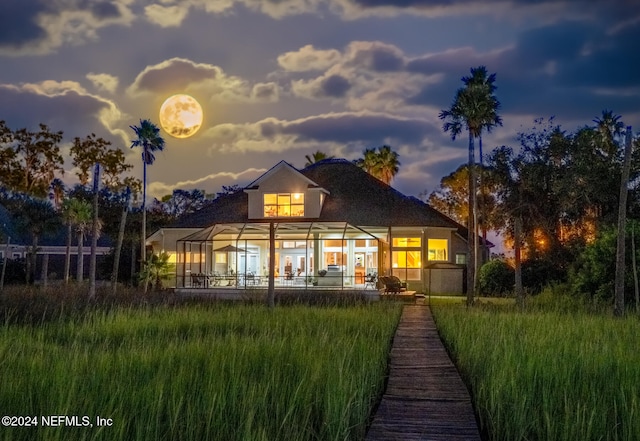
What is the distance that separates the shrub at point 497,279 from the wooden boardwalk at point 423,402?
21589mm

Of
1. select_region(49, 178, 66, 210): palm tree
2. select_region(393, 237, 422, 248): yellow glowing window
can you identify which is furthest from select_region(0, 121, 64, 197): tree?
select_region(393, 237, 422, 248): yellow glowing window

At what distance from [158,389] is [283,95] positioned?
20264 mm

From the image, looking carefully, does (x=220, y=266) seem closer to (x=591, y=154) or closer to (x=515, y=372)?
(x=591, y=154)

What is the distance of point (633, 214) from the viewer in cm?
2642

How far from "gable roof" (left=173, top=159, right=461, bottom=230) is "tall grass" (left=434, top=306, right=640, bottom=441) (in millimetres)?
22800

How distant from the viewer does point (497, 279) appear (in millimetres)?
31641

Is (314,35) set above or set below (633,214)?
above

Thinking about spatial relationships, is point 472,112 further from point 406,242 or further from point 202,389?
point 202,389

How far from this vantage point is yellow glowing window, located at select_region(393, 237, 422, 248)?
33.6m

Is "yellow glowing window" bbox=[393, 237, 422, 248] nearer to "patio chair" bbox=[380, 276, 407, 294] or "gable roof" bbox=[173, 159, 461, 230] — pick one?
"gable roof" bbox=[173, 159, 461, 230]

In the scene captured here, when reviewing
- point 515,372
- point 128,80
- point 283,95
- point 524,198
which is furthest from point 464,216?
point 515,372

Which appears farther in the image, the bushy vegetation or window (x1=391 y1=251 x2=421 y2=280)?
window (x1=391 y1=251 x2=421 y2=280)

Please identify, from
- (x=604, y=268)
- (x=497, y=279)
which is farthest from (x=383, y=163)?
(x=604, y=268)

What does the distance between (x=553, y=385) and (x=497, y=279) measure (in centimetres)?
2559
